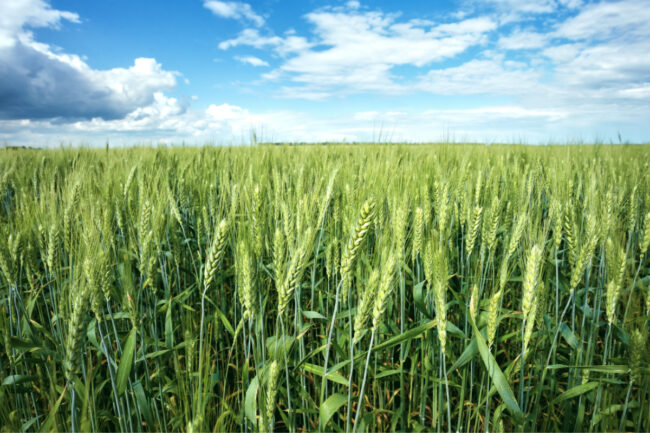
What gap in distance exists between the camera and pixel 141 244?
52.5 inches

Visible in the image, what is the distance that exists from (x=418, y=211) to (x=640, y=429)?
1.22 meters

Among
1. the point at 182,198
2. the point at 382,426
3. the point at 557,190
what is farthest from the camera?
the point at 182,198

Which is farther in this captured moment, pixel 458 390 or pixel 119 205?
pixel 119 205

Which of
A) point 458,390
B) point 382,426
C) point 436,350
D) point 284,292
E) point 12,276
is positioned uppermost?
point 284,292

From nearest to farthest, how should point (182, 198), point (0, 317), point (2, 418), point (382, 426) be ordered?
point (2, 418)
point (0, 317)
point (382, 426)
point (182, 198)

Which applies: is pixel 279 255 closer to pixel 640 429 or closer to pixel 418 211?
pixel 418 211

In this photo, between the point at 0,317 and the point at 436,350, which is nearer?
the point at 0,317

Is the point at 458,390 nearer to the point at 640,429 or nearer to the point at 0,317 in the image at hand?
the point at 640,429

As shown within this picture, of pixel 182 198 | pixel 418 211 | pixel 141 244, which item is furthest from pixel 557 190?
pixel 182 198

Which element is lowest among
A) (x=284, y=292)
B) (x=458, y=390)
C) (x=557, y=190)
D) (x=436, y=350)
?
(x=458, y=390)

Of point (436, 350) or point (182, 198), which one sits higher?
point (182, 198)

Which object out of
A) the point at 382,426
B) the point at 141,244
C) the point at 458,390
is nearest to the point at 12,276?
the point at 141,244

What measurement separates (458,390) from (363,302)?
3.32 ft

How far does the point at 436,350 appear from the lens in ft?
4.80
